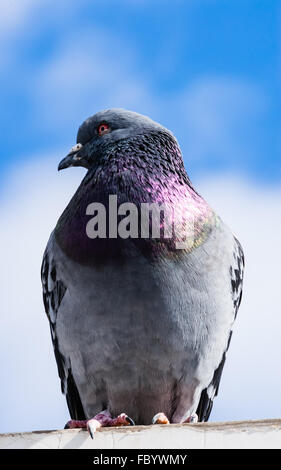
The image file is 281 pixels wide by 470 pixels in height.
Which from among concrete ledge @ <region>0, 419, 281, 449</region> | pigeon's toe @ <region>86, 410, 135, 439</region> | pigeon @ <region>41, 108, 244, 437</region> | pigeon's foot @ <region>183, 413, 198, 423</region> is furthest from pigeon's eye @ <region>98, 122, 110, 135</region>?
concrete ledge @ <region>0, 419, 281, 449</region>

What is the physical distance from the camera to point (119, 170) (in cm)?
678

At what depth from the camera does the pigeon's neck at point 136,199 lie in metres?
6.34

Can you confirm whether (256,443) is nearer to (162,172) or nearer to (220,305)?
(220,305)

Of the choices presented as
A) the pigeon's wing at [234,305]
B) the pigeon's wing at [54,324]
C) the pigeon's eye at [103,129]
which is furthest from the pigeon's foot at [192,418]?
the pigeon's eye at [103,129]

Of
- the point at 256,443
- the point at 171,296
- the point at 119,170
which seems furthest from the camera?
the point at 119,170

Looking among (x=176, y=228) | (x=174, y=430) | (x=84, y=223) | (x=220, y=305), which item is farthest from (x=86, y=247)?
(x=174, y=430)

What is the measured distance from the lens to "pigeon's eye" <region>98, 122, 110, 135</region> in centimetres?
731

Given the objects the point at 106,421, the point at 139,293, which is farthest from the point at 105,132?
the point at 106,421

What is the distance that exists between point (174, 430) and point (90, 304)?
2082 mm

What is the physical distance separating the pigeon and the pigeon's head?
0.87ft

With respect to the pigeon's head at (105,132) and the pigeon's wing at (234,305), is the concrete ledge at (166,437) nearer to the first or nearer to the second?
the pigeon's wing at (234,305)

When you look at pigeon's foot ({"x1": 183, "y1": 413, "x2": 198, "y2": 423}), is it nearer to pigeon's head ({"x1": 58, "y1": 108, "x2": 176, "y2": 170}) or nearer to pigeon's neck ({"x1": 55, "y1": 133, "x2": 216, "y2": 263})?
pigeon's neck ({"x1": 55, "y1": 133, "x2": 216, "y2": 263})
